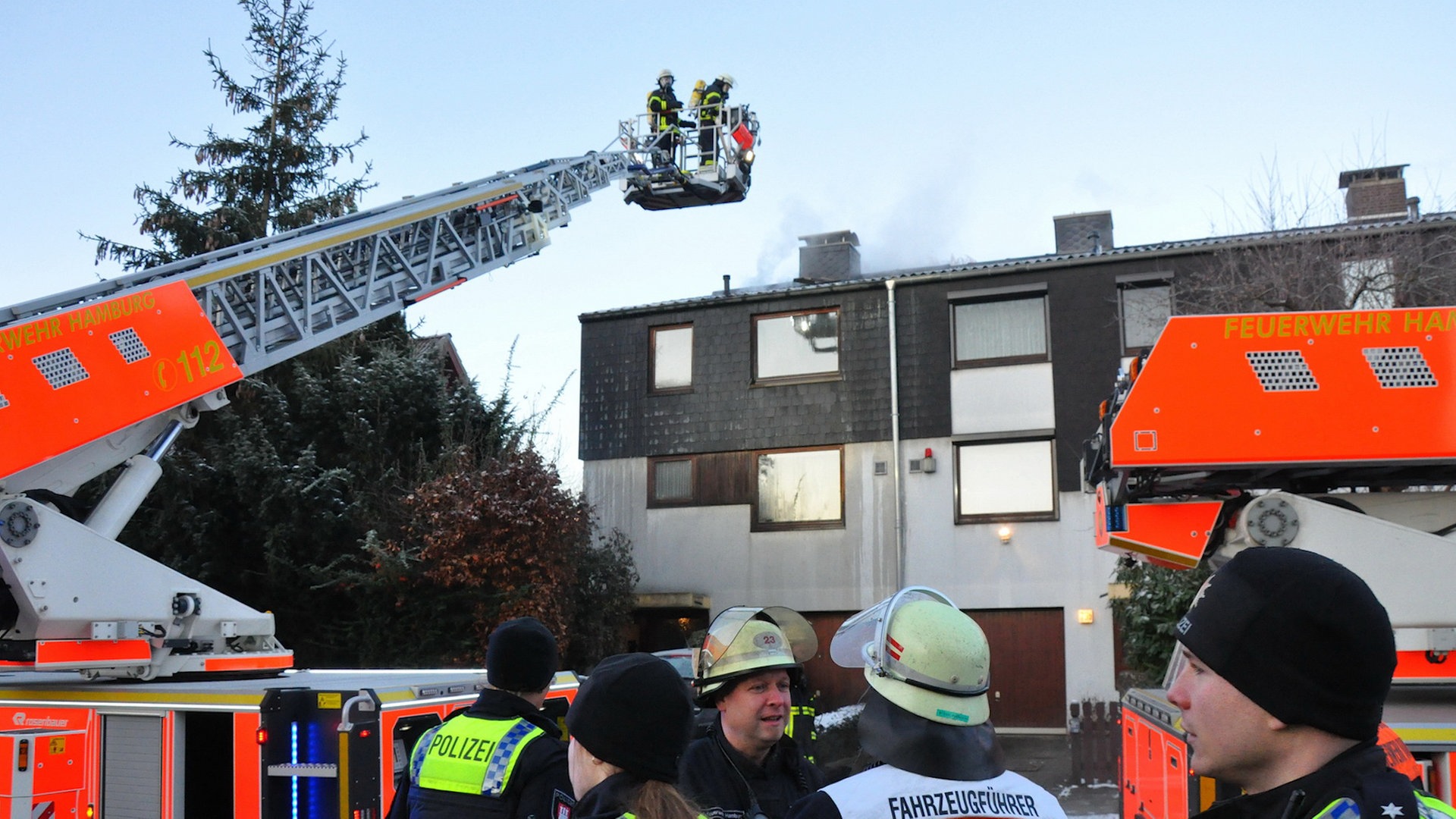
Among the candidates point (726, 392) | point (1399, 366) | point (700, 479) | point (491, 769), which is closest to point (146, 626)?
point (491, 769)

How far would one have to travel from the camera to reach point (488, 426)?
18.0 metres

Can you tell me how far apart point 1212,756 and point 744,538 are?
17892mm

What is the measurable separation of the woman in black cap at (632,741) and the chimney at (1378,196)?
61.3ft

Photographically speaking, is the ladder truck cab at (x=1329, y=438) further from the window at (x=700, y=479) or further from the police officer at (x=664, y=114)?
the window at (x=700, y=479)

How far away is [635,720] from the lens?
2723 millimetres

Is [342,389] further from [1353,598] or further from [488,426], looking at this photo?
[1353,598]

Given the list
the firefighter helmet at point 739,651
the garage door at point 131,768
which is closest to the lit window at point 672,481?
the garage door at point 131,768

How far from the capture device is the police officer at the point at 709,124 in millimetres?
15047

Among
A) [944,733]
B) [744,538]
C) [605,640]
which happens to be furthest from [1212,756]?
[744,538]

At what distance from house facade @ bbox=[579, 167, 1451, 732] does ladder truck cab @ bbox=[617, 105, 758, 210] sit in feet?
16.4

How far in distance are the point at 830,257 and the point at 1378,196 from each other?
8.92 m

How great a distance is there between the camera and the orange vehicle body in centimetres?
598

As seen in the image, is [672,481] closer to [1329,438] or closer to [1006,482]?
[1006,482]

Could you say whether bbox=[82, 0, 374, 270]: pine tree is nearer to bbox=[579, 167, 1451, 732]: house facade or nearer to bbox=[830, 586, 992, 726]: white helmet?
bbox=[579, 167, 1451, 732]: house facade
